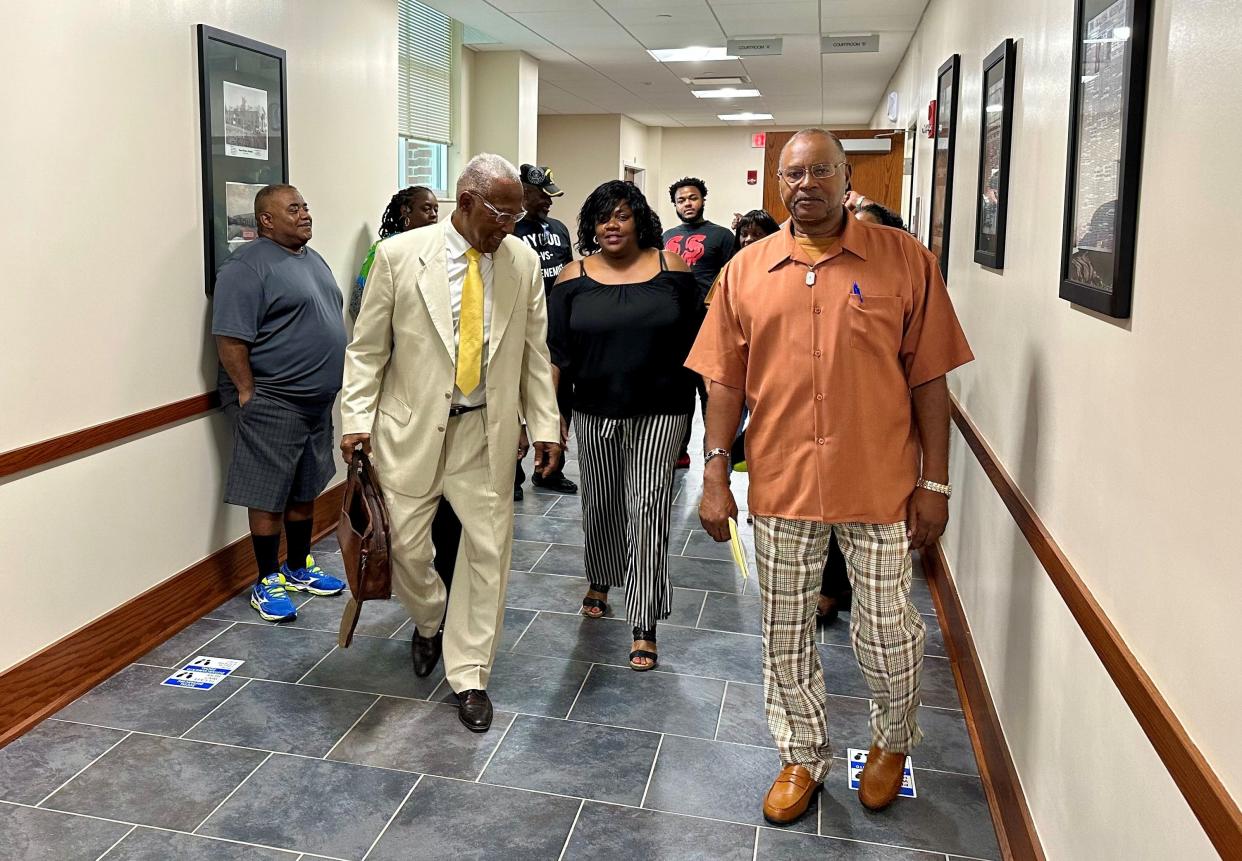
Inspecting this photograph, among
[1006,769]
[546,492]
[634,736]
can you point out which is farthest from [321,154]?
[1006,769]

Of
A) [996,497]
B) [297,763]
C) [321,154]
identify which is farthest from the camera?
[321,154]

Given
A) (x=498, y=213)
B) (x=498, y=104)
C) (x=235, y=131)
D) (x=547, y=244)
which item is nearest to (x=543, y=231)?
(x=547, y=244)

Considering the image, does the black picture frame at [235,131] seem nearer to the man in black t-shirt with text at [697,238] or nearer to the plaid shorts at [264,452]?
the plaid shorts at [264,452]

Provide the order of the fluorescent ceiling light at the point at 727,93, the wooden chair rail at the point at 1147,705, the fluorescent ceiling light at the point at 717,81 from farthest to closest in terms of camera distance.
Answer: the fluorescent ceiling light at the point at 727,93 → the fluorescent ceiling light at the point at 717,81 → the wooden chair rail at the point at 1147,705

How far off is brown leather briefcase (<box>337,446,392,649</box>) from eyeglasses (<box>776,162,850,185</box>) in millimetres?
1413

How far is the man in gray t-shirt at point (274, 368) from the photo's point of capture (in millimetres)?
3908

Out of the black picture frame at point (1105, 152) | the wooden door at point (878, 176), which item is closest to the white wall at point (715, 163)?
the wooden door at point (878, 176)

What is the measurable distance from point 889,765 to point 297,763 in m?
1.53

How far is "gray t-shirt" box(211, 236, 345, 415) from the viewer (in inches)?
153

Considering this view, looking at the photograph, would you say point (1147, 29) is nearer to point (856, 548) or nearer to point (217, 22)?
point (856, 548)

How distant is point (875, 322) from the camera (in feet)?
8.01

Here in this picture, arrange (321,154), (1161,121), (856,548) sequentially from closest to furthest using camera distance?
1. (1161,121)
2. (856,548)
3. (321,154)

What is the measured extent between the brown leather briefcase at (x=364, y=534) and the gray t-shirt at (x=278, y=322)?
104 cm

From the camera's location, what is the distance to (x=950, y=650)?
12.3ft
